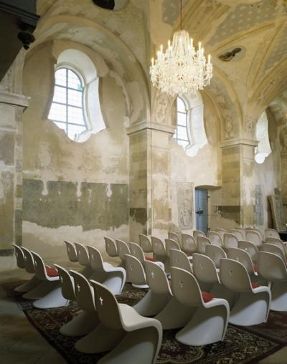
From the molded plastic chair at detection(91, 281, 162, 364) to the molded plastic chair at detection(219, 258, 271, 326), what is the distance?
139cm

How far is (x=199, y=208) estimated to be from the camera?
1332cm

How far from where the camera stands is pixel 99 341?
3.27m

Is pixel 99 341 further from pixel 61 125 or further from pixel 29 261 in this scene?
pixel 61 125

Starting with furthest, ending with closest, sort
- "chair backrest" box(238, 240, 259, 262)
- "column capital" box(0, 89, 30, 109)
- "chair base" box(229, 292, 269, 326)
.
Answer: "column capital" box(0, 89, 30, 109)
"chair backrest" box(238, 240, 259, 262)
"chair base" box(229, 292, 269, 326)

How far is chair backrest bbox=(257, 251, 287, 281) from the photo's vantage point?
4.26 m

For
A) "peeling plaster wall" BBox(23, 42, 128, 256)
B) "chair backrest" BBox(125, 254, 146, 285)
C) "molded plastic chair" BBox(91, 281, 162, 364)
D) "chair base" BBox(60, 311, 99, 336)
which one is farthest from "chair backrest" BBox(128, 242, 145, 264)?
"peeling plaster wall" BBox(23, 42, 128, 256)

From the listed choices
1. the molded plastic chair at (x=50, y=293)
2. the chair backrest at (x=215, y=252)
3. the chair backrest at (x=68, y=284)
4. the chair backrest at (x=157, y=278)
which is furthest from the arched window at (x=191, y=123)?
the chair backrest at (x=68, y=284)

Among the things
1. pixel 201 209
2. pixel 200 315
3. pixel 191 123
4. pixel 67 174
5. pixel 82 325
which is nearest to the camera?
pixel 200 315

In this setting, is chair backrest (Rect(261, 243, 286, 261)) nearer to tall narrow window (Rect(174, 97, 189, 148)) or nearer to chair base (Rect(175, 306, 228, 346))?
chair base (Rect(175, 306, 228, 346))

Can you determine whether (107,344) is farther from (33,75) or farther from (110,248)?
(33,75)

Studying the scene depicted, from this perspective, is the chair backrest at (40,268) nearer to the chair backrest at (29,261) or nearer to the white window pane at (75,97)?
the chair backrest at (29,261)

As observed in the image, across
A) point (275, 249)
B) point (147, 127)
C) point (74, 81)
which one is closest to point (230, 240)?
point (275, 249)

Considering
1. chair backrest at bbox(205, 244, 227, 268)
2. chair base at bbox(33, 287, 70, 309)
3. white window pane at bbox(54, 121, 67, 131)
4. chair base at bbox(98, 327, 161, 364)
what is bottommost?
chair base at bbox(33, 287, 70, 309)

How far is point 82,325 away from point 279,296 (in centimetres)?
281
